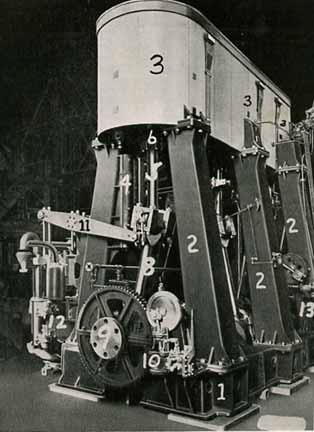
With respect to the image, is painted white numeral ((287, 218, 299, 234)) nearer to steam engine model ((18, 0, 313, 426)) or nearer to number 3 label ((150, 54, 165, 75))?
steam engine model ((18, 0, 313, 426))

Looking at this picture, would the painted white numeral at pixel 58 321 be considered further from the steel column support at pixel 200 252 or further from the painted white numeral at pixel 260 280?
the painted white numeral at pixel 260 280

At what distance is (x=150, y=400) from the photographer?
Answer: 471 cm

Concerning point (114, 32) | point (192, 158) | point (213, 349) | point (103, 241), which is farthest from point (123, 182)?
point (213, 349)

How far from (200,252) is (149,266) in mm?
602

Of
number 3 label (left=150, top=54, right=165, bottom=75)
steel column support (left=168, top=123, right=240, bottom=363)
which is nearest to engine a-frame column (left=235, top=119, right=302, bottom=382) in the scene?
steel column support (left=168, top=123, right=240, bottom=363)

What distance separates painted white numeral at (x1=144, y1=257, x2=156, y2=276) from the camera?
5024 mm

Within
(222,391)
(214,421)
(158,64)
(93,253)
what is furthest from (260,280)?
(158,64)

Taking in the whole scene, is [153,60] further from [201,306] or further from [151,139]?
[201,306]

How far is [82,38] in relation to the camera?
6.89m

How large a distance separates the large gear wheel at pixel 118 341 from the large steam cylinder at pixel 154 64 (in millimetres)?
1686

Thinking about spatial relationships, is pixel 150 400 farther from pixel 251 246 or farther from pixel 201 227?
pixel 251 246

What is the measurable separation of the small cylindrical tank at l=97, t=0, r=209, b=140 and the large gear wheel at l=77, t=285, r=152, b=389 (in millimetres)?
Result: 1685

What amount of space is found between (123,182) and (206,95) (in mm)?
1261

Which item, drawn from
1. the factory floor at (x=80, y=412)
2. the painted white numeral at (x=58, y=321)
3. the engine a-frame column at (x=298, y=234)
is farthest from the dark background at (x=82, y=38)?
the factory floor at (x=80, y=412)
